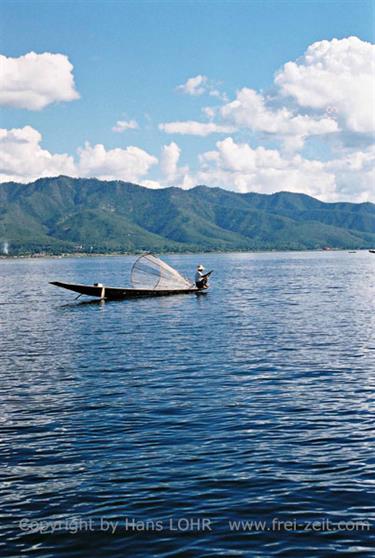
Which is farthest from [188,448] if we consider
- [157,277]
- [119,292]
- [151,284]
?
[151,284]

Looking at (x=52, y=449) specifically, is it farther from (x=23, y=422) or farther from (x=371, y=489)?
(x=371, y=489)

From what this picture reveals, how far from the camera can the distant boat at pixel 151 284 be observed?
84.4 meters

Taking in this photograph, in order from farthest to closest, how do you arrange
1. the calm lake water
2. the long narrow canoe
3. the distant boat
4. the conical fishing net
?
1. the conical fishing net
2. the distant boat
3. the long narrow canoe
4. the calm lake water

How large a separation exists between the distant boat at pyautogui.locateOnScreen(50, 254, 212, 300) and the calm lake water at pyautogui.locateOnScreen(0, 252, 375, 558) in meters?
38.6

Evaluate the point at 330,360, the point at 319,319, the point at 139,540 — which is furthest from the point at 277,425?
the point at 319,319

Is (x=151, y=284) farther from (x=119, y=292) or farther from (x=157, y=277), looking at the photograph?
(x=119, y=292)

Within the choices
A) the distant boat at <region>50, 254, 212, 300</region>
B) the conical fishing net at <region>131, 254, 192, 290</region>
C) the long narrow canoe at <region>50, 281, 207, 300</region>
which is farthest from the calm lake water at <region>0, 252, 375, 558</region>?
the conical fishing net at <region>131, 254, 192, 290</region>

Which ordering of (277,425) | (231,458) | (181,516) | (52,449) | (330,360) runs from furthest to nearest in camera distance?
(330,360) → (277,425) → (52,449) → (231,458) → (181,516)

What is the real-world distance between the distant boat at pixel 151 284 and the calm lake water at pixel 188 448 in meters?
38.6

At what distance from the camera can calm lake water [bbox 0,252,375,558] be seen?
49.9 ft

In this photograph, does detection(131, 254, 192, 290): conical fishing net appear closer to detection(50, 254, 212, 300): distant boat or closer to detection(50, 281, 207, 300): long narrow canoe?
detection(50, 254, 212, 300): distant boat

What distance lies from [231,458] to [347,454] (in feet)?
12.6

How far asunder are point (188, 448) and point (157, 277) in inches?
2645

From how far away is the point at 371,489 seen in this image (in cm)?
1752
